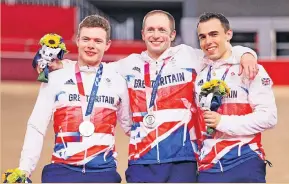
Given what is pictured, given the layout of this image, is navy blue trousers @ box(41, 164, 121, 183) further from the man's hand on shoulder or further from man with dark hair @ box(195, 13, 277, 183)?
the man's hand on shoulder

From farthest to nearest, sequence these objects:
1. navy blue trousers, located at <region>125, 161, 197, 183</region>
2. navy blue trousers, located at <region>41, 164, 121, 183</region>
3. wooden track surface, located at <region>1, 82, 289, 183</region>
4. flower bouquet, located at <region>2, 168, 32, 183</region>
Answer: wooden track surface, located at <region>1, 82, 289, 183</region>, navy blue trousers, located at <region>125, 161, 197, 183</region>, navy blue trousers, located at <region>41, 164, 121, 183</region>, flower bouquet, located at <region>2, 168, 32, 183</region>

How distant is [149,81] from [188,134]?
383 mm

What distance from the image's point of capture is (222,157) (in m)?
3.46

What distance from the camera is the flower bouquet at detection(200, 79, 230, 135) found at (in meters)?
3.40

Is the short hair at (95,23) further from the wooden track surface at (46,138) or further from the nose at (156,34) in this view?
the wooden track surface at (46,138)

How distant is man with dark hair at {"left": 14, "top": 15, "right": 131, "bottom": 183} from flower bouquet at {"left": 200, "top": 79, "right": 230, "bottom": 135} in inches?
19.3

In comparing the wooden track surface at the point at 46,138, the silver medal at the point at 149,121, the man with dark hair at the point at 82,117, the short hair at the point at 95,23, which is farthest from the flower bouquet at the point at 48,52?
the wooden track surface at the point at 46,138

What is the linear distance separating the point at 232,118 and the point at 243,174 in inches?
12.2

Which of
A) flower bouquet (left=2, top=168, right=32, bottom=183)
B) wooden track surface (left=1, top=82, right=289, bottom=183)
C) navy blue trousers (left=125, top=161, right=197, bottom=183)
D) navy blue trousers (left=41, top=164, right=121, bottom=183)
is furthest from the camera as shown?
wooden track surface (left=1, top=82, right=289, bottom=183)

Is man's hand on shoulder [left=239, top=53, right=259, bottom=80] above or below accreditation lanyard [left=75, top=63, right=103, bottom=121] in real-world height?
above

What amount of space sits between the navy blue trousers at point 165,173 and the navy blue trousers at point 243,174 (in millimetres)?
139

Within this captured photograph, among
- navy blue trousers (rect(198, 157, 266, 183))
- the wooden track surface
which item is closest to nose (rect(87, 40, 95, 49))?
navy blue trousers (rect(198, 157, 266, 183))

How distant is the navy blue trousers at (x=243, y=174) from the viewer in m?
3.41

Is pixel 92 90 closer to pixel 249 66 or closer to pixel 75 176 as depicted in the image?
pixel 75 176
